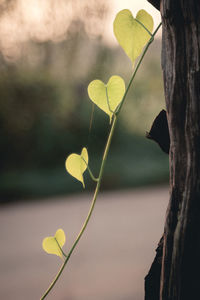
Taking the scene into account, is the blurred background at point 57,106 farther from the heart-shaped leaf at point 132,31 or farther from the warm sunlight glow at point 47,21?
the heart-shaped leaf at point 132,31

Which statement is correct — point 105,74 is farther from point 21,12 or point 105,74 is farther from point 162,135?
point 162,135

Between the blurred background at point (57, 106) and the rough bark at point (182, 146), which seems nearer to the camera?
the rough bark at point (182, 146)

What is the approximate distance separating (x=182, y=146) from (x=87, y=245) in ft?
7.81

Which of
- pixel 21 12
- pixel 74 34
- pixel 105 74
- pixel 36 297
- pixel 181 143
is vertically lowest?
pixel 36 297

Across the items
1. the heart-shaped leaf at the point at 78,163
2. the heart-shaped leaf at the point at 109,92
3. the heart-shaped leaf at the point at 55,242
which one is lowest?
the heart-shaped leaf at the point at 55,242

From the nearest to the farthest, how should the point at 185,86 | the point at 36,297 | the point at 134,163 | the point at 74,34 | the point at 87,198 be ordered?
1. the point at 185,86
2. the point at 36,297
3. the point at 87,198
4. the point at 74,34
5. the point at 134,163

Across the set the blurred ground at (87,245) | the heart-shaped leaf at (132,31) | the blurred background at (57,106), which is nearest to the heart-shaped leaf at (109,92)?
the heart-shaped leaf at (132,31)

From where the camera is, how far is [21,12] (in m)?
3.72

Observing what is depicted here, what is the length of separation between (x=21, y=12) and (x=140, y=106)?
163cm

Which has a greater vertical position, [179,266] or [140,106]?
[140,106]

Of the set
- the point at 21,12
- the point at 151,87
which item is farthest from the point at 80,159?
the point at 151,87

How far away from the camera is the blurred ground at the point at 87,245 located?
1.92m

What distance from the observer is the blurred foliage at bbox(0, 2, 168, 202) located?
3.83 meters

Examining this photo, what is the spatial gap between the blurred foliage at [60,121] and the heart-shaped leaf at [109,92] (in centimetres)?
340
